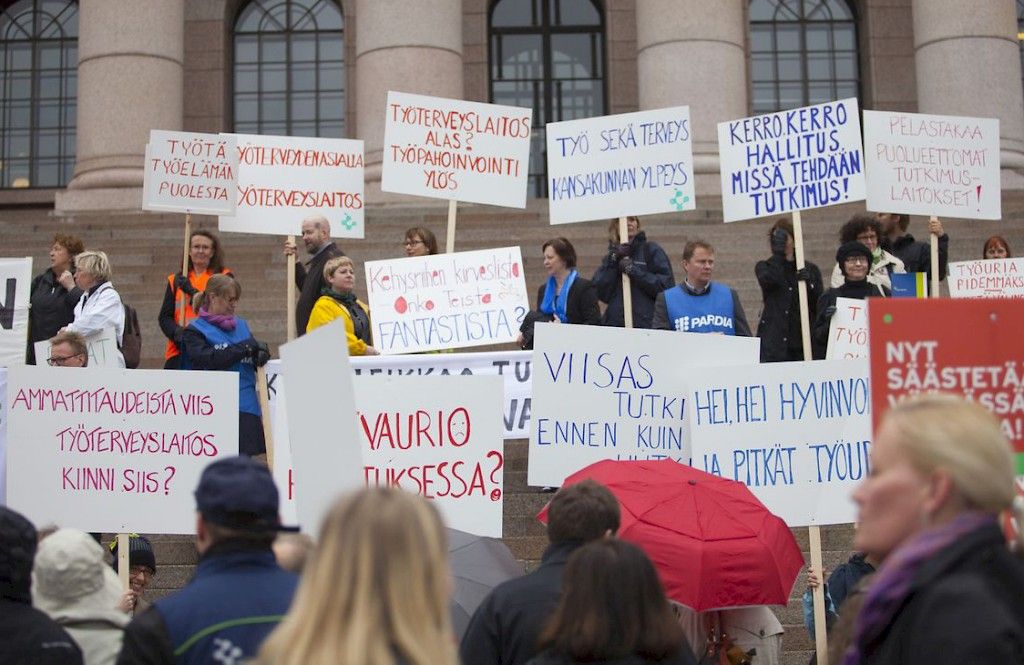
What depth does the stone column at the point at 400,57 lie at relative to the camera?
20.0 meters

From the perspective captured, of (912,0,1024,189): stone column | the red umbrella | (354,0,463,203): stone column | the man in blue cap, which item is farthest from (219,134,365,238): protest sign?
(912,0,1024,189): stone column

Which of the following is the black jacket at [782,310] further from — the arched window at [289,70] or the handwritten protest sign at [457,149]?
the arched window at [289,70]

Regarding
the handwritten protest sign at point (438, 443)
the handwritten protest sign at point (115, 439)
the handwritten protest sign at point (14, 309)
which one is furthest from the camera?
the handwritten protest sign at point (14, 309)

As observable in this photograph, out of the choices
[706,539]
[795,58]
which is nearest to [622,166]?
[706,539]

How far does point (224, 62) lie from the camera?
24672mm

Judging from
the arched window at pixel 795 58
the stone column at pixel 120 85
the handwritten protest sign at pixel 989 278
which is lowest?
the handwritten protest sign at pixel 989 278

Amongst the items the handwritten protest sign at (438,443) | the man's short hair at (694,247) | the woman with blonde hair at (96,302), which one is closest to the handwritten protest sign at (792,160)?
the man's short hair at (694,247)

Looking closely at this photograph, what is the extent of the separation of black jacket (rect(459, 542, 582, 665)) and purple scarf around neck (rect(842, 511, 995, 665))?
1.83 meters

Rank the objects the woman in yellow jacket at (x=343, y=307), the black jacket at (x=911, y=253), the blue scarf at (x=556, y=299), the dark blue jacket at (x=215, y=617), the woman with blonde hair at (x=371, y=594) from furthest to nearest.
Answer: the black jacket at (x=911, y=253) → the blue scarf at (x=556, y=299) → the woman in yellow jacket at (x=343, y=307) → the dark blue jacket at (x=215, y=617) → the woman with blonde hair at (x=371, y=594)

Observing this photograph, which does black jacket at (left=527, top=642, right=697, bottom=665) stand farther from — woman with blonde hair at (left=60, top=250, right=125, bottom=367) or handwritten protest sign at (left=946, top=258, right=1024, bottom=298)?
handwritten protest sign at (left=946, top=258, right=1024, bottom=298)

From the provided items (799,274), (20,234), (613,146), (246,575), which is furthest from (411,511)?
(20,234)

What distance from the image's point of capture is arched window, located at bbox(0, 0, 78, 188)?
2508 cm

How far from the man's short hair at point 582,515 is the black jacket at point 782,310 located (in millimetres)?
6289

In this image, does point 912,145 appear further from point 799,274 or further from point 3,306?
point 3,306
